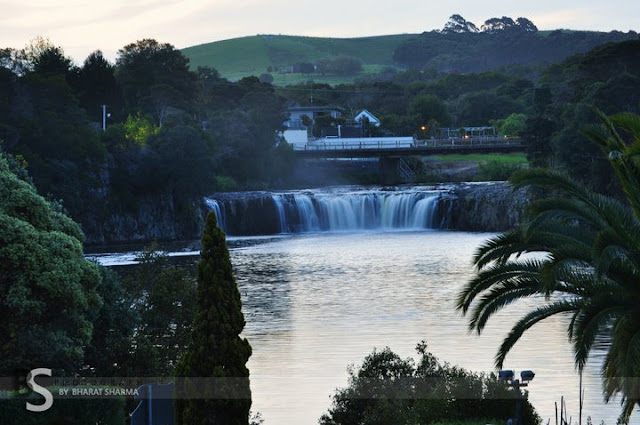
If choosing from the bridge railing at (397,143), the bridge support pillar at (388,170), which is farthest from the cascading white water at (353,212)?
the bridge support pillar at (388,170)

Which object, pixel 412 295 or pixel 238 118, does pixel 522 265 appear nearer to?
pixel 412 295

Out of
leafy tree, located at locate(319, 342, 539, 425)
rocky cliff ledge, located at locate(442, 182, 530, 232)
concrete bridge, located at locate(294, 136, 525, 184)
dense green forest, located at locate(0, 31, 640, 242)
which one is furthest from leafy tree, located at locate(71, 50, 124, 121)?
leafy tree, located at locate(319, 342, 539, 425)

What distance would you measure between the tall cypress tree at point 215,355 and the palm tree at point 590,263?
4291 millimetres

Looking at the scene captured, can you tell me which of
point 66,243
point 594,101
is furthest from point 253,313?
point 594,101

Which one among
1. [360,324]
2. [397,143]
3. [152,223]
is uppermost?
[397,143]

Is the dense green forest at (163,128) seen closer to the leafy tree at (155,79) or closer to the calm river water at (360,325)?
the leafy tree at (155,79)

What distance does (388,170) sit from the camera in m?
111

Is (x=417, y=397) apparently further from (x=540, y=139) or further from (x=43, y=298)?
(x=540, y=139)

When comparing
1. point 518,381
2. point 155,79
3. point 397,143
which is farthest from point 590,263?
point 397,143

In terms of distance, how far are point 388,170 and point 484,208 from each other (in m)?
30.4

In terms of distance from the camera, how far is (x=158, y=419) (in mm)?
22641

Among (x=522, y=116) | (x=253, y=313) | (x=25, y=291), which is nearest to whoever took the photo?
(x=25, y=291)

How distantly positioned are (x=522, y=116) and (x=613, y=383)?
119678mm

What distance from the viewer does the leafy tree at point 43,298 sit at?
81.3 ft
